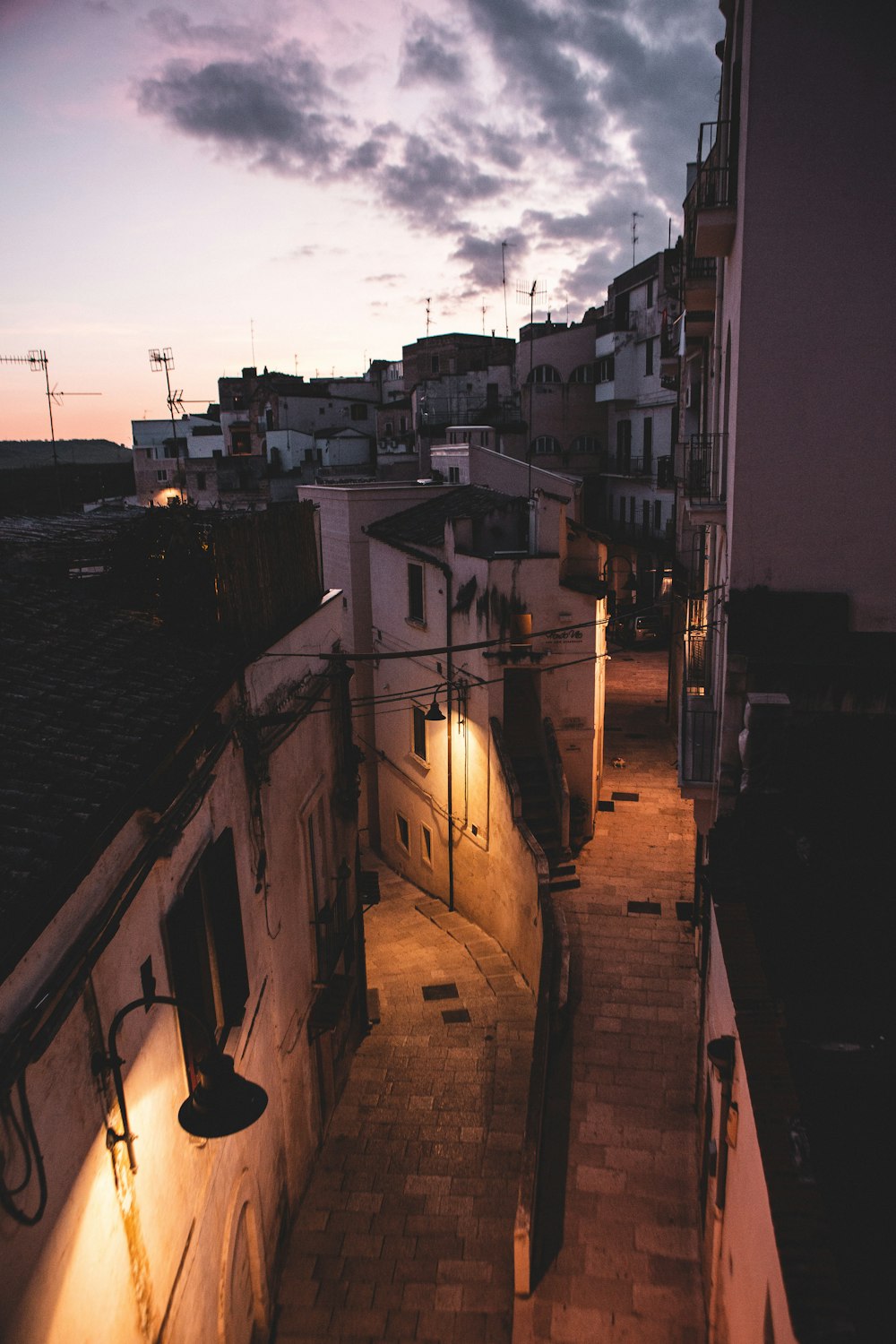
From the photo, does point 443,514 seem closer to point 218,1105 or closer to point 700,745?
point 700,745

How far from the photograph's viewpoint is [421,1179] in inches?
498

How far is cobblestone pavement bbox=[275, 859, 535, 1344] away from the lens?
10617mm

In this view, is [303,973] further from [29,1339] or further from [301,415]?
[301,415]

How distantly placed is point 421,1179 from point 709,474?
11473 mm

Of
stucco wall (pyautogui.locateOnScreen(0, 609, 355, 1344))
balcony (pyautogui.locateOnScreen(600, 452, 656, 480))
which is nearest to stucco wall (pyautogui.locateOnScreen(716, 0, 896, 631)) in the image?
stucco wall (pyautogui.locateOnScreen(0, 609, 355, 1344))

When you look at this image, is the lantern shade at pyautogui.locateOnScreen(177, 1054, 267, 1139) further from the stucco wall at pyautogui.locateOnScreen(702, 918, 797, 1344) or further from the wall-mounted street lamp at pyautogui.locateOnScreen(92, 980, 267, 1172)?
the stucco wall at pyautogui.locateOnScreen(702, 918, 797, 1344)

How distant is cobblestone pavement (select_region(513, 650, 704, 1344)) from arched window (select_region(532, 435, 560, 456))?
75.8 feet

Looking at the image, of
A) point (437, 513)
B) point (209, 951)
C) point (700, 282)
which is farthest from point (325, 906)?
point (437, 513)

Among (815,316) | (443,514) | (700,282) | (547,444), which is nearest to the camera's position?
(815,316)

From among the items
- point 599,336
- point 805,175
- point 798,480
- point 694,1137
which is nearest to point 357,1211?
point 694,1137

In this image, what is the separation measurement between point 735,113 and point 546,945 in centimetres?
1352

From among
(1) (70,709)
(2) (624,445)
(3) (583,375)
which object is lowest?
(1) (70,709)

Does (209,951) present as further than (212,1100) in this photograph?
Yes

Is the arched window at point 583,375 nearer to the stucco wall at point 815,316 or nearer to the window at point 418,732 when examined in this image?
the window at point 418,732
